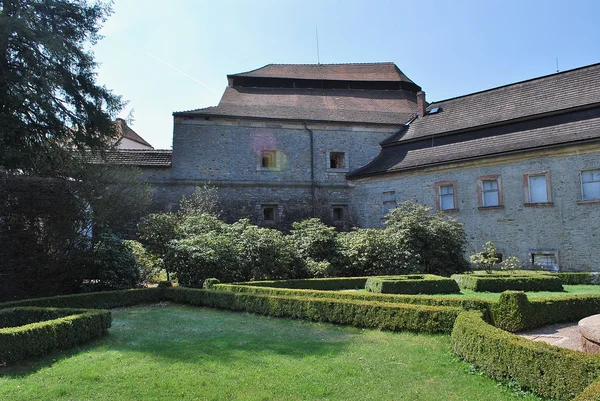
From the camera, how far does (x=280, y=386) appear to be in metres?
5.34

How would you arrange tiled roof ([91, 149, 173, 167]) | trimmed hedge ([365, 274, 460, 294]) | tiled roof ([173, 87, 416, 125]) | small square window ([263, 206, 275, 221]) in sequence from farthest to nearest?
tiled roof ([173, 87, 416, 125])
small square window ([263, 206, 275, 221])
tiled roof ([91, 149, 173, 167])
trimmed hedge ([365, 274, 460, 294])

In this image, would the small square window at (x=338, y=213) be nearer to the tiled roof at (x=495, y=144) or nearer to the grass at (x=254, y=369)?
the tiled roof at (x=495, y=144)

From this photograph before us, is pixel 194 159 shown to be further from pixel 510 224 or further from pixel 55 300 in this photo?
pixel 510 224

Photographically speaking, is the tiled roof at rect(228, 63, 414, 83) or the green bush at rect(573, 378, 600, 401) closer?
the green bush at rect(573, 378, 600, 401)

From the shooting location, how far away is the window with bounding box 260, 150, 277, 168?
2584cm

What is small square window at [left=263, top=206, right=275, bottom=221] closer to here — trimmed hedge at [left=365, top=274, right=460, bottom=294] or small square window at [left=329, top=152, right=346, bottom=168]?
small square window at [left=329, top=152, right=346, bottom=168]

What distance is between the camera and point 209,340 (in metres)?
7.74

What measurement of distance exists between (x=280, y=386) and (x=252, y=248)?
34.0 feet

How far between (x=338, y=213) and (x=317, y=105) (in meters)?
7.12

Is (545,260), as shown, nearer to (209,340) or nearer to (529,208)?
(529,208)

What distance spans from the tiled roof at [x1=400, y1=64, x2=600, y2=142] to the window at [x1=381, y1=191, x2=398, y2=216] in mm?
3377

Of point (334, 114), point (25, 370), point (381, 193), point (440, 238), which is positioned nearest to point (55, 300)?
point (25, 370)

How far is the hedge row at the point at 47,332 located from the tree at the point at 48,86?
7.98m

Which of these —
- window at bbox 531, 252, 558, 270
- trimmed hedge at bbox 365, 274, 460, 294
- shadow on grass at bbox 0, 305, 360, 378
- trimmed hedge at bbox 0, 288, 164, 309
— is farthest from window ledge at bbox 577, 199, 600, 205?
trimmed hedge at bbox 0, 288, 164, 309
